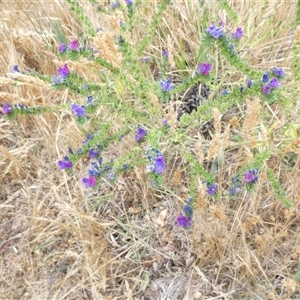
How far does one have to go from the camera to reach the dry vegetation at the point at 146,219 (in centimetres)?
136

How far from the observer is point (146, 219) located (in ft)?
5.06

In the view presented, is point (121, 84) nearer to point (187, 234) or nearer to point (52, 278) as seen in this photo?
point (187, 234)

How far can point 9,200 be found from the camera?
1.70 metres

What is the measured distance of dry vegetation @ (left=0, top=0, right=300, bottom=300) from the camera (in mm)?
1355

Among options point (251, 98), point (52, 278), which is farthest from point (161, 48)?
point (52, 278)

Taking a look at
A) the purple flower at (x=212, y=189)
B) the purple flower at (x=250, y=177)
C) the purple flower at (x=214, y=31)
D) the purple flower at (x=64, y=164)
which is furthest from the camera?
the purple flower at (x=64, y=164)

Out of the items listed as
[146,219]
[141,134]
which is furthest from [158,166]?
[146,219]

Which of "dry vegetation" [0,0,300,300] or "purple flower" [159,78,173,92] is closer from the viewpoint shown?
"purple flower" [159,78,173,92]

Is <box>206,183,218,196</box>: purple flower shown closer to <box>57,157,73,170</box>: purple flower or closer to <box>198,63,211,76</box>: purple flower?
<box>198,63,211,76</box>: purple flower

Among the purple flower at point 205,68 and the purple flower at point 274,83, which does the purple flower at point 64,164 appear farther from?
the purple flower at point 274,83

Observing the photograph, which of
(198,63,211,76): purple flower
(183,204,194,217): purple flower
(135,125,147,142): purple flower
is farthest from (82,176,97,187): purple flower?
(198,63,211,76): purple flower

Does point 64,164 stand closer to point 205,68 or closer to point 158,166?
point 158,166

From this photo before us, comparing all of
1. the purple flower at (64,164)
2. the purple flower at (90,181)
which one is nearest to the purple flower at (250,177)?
the purple flower at (90,181)

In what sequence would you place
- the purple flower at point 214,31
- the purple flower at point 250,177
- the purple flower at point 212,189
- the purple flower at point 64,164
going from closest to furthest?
the purple flower at point 214,31 → the purple flower at point 250,177 → the purple flower at point 212,189 → the purple flower at point 64,164
